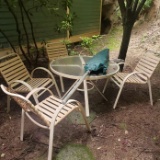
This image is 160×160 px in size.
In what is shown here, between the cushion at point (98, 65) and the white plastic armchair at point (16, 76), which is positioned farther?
the white plastic armchair at point (16, 76)

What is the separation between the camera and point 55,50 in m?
4.37

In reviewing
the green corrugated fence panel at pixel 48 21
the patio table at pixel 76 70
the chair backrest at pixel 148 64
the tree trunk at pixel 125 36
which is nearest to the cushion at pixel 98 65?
the patio table at pixel 76 70

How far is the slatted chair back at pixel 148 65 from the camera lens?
11.4ft

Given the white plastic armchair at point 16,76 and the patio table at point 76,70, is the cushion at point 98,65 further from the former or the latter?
the white plastic armchair at point 16,76

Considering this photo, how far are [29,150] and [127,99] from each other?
2.04m

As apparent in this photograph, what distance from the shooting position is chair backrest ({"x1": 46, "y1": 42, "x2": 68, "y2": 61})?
4.28 meters

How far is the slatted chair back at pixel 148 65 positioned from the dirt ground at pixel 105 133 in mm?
521

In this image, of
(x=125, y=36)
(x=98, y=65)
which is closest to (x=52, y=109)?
(x=98, y=65)

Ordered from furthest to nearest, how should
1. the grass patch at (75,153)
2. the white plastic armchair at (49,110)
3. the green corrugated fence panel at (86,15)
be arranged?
the green corrugated fence panel at (86,15)
the grass patch at (75,153)
the white plastic armchair at (49,110)

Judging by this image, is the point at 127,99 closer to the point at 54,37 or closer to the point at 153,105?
the point at 153,105

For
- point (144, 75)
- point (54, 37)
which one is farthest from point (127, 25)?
point (54, 37)

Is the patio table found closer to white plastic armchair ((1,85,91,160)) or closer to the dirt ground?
the dirt ground

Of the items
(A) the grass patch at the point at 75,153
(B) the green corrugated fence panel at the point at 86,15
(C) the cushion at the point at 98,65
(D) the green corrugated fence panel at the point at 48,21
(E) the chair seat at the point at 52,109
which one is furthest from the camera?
(B) the green corrugated fence panel at the point at 86,15

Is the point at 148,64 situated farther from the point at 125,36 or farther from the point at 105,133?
the point at 105,133
